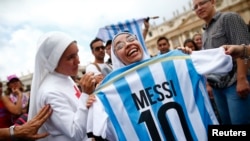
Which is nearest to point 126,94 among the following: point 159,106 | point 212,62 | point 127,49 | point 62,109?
point 159,106

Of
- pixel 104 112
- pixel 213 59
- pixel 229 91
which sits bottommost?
→ pixel 229 91

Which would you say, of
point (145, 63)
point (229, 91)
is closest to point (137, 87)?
point (145, 63)

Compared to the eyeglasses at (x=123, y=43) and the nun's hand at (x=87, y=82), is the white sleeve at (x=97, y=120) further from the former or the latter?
the eyeglasses at (x=123, y=43)

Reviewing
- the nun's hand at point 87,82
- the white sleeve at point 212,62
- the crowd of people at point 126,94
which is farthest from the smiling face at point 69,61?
the white sleeve at point 212,62

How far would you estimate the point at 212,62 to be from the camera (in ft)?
5.93

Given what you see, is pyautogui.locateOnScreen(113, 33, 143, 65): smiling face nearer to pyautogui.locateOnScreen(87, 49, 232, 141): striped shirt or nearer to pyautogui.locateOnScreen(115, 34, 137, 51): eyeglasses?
pyautogui.locateOnScreen(115, 34, 137, 51): eyeglasses

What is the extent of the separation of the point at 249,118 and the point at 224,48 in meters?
1.06

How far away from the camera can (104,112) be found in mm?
1820

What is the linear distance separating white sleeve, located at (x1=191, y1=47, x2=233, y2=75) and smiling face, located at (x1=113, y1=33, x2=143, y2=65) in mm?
430

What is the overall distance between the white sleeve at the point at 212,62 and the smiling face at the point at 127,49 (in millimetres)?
430

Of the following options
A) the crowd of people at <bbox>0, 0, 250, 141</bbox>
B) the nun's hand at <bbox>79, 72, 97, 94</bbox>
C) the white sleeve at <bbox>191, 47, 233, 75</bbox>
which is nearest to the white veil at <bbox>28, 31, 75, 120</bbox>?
the crowd of people at <bbox>0, 0, 250, 141</bbox>

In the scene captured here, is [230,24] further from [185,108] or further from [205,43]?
[185,108]

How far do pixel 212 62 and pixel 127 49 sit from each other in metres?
0.65

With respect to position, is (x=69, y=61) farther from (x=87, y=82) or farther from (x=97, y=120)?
(x=97, y=120)
